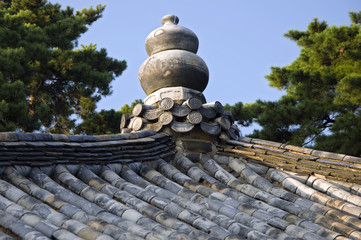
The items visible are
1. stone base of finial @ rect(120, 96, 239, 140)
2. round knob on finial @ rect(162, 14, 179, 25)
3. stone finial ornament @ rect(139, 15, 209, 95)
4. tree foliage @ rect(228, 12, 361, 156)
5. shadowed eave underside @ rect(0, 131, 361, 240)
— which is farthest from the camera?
tree foliage @ rect(228, 12, 361, 156)

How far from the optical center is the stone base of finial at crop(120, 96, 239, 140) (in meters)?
8.02

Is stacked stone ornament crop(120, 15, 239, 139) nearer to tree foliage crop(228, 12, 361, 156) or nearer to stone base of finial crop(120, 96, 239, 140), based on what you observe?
stone base of finial crop(120, 96, 239, 140)

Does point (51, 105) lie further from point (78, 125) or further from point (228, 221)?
point (228, 221)

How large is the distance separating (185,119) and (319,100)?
12383mm

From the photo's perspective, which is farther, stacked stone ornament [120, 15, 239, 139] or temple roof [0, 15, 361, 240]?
stacked stone ornament [120, 15, 239, 139]

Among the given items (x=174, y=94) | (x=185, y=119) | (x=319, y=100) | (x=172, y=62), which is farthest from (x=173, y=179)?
(x=319, y=100)

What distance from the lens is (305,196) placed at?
6941 millimetres

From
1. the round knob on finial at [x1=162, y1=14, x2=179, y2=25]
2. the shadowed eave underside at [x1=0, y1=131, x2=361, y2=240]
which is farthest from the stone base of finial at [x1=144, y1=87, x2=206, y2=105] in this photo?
the round knob on finial at [x1=162, y1=14, x2=179, y2=25]

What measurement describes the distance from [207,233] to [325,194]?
226cm

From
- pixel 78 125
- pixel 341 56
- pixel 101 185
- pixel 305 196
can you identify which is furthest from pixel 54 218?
pixel 341 56

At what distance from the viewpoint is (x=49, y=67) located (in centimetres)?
2098

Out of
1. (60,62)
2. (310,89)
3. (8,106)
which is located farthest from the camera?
(60,62)

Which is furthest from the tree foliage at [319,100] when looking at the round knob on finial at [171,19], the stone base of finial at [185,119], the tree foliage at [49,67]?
the stone base of finial at [185,119]

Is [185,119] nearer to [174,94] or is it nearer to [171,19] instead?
[174,94]
